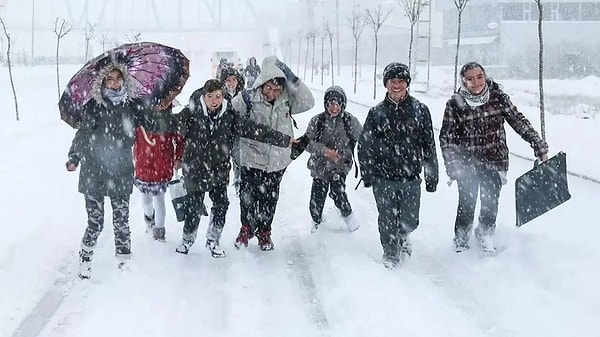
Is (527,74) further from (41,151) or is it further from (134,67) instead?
(134,67)

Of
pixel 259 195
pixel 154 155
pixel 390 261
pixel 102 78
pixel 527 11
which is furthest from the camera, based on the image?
pixel 527 11

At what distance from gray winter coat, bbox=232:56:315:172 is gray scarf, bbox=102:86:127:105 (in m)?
A: 1.03

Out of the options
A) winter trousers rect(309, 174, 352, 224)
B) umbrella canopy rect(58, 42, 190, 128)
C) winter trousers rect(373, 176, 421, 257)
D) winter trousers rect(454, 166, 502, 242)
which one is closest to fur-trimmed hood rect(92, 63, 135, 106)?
umbrella canopy rect(58, 42, 190, 128)

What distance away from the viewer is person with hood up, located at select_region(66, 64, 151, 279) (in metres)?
4.82

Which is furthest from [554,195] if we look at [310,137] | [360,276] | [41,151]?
[41,151]

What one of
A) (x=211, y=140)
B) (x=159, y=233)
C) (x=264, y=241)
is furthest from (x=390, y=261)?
(x=159, y=233)

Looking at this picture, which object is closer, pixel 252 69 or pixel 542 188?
pixel 542 188

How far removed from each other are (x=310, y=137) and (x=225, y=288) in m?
1.85

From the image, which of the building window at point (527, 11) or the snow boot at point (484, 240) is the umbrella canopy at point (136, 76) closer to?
the snow boot at point (484, 240)

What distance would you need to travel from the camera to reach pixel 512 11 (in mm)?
49281

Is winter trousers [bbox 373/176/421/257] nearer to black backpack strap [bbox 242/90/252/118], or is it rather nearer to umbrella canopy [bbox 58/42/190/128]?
black backpack strap [bbox 242/90/252/118]

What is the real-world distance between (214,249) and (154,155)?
1036 mm

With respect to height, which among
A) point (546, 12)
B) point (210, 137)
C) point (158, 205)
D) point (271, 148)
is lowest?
point (158, 205)

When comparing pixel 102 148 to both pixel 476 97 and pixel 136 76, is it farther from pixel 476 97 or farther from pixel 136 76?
pixel 476 97
